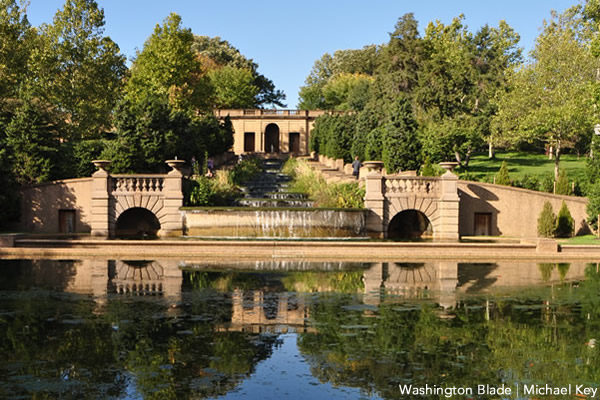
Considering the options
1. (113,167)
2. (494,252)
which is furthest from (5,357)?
(113,167)

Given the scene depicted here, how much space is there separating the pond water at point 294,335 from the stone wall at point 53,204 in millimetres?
14214

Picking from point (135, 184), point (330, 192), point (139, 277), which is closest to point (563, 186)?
point (330, 192)

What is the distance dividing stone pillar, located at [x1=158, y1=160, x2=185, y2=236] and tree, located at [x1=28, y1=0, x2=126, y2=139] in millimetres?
21599

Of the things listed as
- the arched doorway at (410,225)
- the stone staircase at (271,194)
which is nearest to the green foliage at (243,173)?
the stone staircase at (271,194)

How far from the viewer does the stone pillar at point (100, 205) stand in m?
30.0

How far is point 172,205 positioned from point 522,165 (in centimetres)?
3736

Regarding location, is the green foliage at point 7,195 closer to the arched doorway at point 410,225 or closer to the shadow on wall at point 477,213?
the arched doorway at point 410,225

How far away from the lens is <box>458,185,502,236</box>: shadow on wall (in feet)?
103

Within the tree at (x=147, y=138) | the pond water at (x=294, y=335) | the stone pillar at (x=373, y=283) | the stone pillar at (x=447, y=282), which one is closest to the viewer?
the pond water at (x=294, y=335)

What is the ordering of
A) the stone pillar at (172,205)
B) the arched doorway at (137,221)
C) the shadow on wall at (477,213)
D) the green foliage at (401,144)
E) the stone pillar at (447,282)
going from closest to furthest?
the stone pillar at (447,282) < the stone pillar at (172,205) < the shadow on wall at (477,213) < the arched doorway at (137,221) < the green foliage at (401,144)

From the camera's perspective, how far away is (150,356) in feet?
30.4

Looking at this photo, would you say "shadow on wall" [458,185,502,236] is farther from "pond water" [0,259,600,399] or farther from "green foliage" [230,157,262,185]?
"green foliage" [230,157,262,185]

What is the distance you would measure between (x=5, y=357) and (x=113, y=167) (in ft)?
89.1

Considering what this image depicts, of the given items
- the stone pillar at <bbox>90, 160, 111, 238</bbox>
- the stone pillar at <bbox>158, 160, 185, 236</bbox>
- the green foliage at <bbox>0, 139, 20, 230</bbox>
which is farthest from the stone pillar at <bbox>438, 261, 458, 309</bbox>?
the green foliage at <bbox>0, 139, 20, 230</bbox>
